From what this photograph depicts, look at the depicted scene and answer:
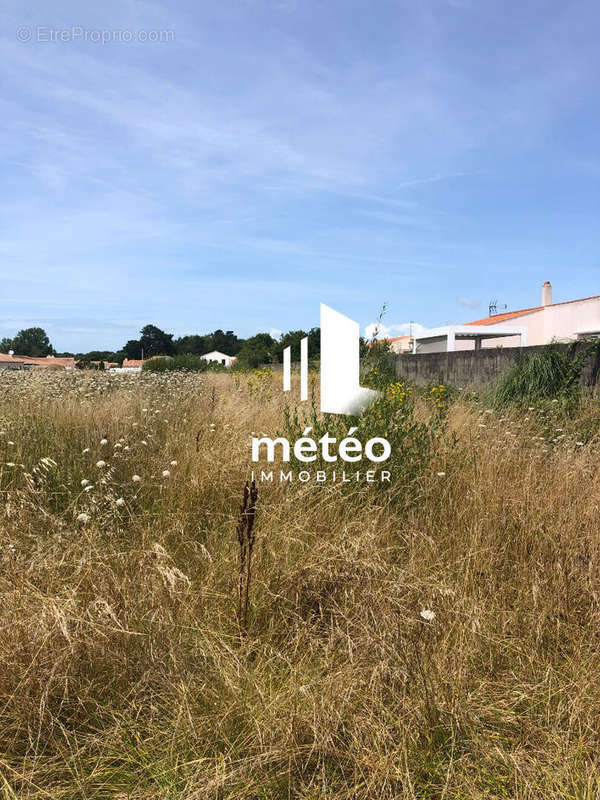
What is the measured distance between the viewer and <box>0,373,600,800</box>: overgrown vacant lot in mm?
1660

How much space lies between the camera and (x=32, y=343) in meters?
96.5

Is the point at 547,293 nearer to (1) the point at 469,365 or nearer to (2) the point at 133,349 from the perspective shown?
(1) the point at 469,365

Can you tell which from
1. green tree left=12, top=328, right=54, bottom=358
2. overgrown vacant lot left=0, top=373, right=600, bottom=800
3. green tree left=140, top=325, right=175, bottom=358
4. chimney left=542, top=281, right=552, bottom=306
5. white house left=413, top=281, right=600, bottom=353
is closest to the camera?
overgrown vacant lot left=0, top=373, right=600, bottom=800

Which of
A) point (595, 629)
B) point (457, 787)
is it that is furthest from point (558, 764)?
point (595, 629)

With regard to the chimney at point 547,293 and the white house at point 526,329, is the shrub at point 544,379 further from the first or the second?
the chimney at point 547,293

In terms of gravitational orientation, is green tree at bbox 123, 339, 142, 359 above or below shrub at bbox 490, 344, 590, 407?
above

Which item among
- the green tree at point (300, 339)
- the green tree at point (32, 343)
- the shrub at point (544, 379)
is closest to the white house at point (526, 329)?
the green tree at point (300, 339)

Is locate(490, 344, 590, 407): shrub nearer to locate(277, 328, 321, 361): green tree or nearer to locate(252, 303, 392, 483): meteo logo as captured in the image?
locate(252, 303, 392, 483): meteo logo

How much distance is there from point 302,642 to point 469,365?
362 inches

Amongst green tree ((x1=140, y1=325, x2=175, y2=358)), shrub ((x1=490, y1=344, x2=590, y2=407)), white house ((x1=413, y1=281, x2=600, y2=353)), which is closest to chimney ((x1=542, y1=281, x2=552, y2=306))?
white house ((x1=413, y1=281, x2=600, y2=353))

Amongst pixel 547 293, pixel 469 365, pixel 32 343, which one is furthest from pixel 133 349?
pixel 469 365

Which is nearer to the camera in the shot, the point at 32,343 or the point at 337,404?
the point at 337,404

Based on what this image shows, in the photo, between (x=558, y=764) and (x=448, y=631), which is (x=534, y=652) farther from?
(x=558, y=764)

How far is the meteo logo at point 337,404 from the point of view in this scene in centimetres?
403
